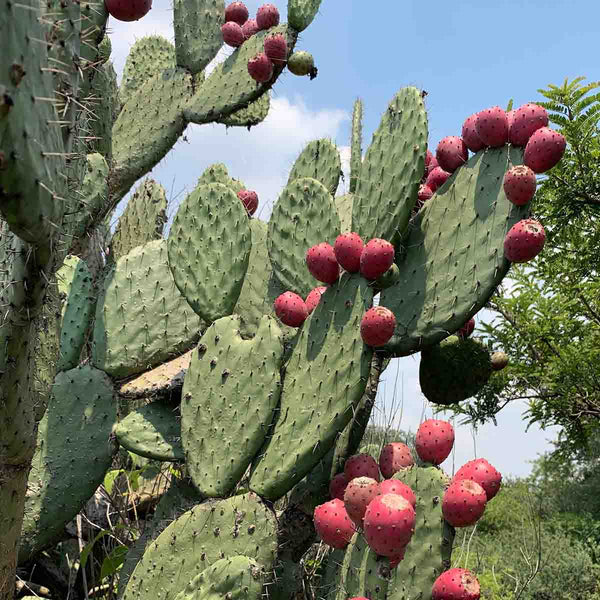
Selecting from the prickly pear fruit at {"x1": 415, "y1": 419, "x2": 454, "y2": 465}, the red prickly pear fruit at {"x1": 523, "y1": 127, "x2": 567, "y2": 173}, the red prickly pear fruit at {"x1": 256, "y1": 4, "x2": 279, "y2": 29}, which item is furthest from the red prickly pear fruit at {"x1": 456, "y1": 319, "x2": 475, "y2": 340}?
the red prickly pear fruit at {"x1": 256, "y1": 4, "x2": 279, "y2": 29}

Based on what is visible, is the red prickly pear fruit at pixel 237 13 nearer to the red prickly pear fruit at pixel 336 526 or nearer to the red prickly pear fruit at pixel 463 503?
the red prickly pear fruit at pixel 336 526

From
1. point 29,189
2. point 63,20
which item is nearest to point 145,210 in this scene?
point 63,20

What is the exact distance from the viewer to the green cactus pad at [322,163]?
297 centimetres

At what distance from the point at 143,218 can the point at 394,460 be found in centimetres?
234

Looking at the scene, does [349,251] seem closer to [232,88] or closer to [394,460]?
[394,460]

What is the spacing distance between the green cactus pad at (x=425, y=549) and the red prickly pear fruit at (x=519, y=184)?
0.83 m

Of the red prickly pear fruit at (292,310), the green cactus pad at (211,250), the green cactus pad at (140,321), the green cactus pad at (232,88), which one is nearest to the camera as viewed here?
the red prickly pear fruit at (292,310)

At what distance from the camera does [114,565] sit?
2775mm

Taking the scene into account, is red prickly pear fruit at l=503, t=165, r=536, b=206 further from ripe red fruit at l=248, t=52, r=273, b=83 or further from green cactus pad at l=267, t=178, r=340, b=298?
ripe red fruit at l=248, t=52, r=273, b=83

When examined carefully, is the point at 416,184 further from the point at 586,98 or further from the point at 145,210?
the point at 586,98

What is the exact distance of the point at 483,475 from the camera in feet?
5.74

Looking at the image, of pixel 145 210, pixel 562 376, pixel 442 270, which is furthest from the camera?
pixel 562 376

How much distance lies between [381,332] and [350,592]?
0.67m

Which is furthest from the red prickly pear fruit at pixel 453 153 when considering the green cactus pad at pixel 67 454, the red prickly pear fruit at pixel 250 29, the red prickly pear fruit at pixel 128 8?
the red prickly pear fruit at pixel 250 29
